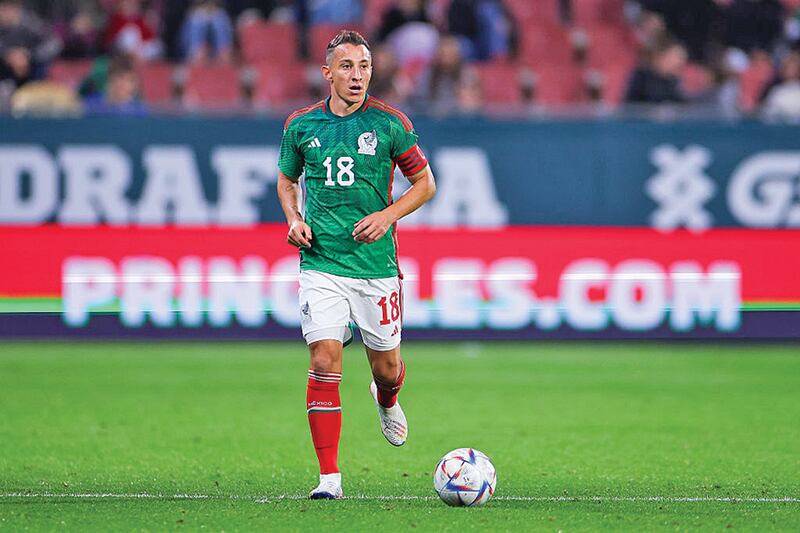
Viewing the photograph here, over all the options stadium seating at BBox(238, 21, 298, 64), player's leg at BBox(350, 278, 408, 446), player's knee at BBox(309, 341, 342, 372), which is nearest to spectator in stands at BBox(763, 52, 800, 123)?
stadium seating at BBox(238, 21, 298, 64)

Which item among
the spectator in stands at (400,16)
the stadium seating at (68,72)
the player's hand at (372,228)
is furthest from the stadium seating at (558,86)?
the player's hand at (372,228)

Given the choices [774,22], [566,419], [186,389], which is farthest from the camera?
[774,22]

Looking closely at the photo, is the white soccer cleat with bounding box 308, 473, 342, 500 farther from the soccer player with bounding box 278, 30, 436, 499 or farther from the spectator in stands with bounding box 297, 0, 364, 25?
the spectator in stands with bounding box 297, 0, 364, 25

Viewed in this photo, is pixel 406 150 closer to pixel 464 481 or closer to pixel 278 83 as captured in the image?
pixel 464 481

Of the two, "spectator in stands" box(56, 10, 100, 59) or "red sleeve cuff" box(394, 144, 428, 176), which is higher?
"spectator in stands" box(56, 10, 100, 59)

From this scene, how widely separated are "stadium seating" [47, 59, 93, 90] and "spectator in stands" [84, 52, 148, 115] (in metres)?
2.03

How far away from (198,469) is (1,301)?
685 cm

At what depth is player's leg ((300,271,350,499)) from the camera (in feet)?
23.0

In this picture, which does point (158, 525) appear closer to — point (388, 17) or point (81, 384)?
point (81, 384)

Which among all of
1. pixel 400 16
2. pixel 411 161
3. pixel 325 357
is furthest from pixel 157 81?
pixel 325 357

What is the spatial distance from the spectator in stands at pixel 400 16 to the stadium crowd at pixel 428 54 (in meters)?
0.02

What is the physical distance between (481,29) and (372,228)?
10910 millimetres

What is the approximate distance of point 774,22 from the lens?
1861 centimetres

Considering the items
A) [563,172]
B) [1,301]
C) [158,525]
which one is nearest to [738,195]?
[563,172]
